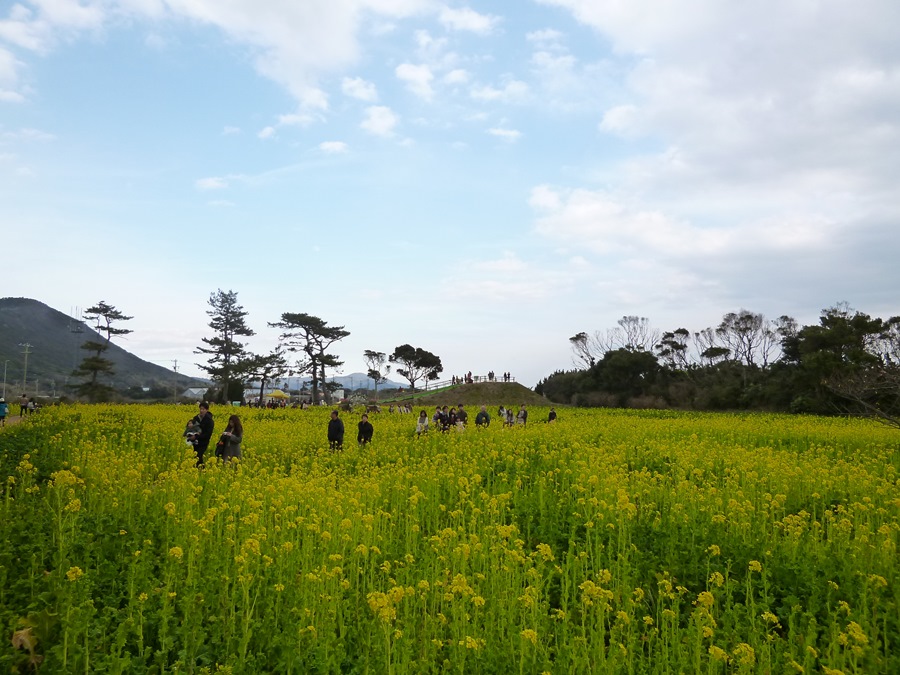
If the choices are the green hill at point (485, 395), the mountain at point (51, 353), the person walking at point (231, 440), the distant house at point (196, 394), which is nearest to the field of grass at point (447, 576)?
the person walking at point (231, 440)

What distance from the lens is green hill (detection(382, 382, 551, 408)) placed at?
5892 centimetres

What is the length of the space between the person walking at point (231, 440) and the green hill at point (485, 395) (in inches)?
1763

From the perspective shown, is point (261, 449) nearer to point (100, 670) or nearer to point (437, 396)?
point (100, 670)

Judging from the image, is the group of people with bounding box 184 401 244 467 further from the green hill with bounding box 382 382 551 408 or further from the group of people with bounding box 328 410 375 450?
the green hill with bounding box 382 382 551 408

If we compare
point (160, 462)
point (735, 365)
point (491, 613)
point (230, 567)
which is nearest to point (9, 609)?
point (230, 567)

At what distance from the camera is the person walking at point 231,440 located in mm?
12384

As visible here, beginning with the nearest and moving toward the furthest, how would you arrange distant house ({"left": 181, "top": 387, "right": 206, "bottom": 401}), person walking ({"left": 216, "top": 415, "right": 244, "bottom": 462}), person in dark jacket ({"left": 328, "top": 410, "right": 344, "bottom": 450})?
person walking ({"left": 216, "top": 415, "right": 244, "bottom": 462}) → person in dark jacket ({"left": 328, "top": 410, "right": 344, "bottom": 450}) → distant house ({"left": 181, "top": 387, "right": 206, "bottom": 401})

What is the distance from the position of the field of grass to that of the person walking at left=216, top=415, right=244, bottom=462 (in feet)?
7.30

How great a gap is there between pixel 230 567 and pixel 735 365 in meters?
62.3

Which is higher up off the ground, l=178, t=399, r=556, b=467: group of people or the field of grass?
l=178, t=399, r=556, b=467: group of people

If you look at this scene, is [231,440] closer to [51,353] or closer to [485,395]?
[485,395]

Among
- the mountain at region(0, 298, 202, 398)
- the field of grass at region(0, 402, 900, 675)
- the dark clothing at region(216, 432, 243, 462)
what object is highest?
the mountain at region(0, 298, 202, 398)

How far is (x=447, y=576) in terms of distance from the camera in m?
5.31

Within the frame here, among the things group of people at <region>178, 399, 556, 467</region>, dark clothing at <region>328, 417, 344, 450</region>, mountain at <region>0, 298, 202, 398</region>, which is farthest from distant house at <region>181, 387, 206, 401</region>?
dark clothing at <region>328, 417, 344, 450</region>
